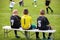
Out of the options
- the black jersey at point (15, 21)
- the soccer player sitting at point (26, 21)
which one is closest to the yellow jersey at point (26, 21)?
the soccer player sitting at point (26, 21)

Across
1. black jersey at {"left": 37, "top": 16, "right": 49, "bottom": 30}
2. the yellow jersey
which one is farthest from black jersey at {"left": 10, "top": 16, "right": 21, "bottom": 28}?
black jersey at {"left": 37, "top": 16, "right": 49, "bottom": 30}

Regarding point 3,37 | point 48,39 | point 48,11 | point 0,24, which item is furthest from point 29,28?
point 48,11

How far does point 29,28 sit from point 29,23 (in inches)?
10.8

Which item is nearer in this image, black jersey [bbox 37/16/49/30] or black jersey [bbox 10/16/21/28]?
black jersey [bbox 37/16/49/30]

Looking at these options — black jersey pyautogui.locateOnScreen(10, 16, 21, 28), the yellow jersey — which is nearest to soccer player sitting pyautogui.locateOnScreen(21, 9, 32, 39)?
the yellow jersey

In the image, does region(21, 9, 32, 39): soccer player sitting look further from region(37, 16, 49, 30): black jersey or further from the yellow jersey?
region(37, 16, 49, 30): black jersey

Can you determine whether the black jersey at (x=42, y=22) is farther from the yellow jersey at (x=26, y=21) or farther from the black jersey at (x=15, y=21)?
the black jersey at (x=15, y=21)

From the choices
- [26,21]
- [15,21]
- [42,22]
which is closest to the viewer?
[42,22]

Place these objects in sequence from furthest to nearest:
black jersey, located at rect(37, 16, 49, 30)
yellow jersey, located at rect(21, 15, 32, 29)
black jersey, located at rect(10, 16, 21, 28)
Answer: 1. black jersey, located at rect(10, 16, 21, 28)
2. yellow jersey, located at rect(21, 15, 32, 29)
3. black jersey, located at rect(37, 16, 49, 30)

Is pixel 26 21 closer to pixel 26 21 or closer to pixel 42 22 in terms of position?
pixel 26 21

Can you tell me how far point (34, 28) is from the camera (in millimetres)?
13250

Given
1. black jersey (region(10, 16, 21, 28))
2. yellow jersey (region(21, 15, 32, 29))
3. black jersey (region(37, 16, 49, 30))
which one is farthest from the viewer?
black jersey (region(10, 16, 21, 28))

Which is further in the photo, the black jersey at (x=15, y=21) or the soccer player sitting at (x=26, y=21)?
the black jersey at (x=15, y=21)

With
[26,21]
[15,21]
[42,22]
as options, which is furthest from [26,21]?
[42,22]
